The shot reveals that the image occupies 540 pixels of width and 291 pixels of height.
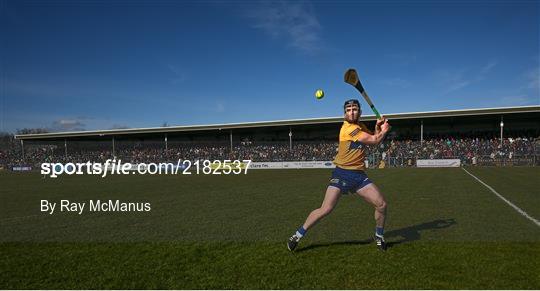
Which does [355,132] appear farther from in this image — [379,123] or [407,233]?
[407,233]

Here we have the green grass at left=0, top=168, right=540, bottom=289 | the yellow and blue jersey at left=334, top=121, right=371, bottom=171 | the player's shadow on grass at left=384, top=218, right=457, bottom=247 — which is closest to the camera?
the green grass at left=0, top=168, right=540, bottom=289

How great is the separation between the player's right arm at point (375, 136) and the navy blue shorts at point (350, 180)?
19.2 inches

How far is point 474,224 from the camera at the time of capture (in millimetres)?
7906

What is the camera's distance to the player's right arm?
5520 mm

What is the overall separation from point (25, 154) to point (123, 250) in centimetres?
7233

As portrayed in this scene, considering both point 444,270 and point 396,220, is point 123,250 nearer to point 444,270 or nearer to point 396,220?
point 444,270

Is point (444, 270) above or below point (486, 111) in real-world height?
below

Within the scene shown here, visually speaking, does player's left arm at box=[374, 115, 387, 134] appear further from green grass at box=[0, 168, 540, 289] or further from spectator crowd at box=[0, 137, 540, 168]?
spectator crowd at box=[0, 137, 540, 168]

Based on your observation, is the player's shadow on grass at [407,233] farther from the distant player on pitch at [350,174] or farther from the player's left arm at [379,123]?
the player's left arm at [379,123]

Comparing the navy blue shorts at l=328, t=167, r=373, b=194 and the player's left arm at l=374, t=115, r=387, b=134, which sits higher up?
the player's left arm at l=374, t=115, r=387, b=134

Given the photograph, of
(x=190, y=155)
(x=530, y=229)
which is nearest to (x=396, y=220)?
(x=530, y=229)

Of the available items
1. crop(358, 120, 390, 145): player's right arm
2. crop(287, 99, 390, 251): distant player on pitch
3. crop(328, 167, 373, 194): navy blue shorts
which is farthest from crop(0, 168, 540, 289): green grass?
crop(358, 120, 390, 145): player's right arm

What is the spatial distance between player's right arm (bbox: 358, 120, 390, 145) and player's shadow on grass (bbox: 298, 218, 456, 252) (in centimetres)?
173

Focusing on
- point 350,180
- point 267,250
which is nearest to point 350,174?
point 350,180
